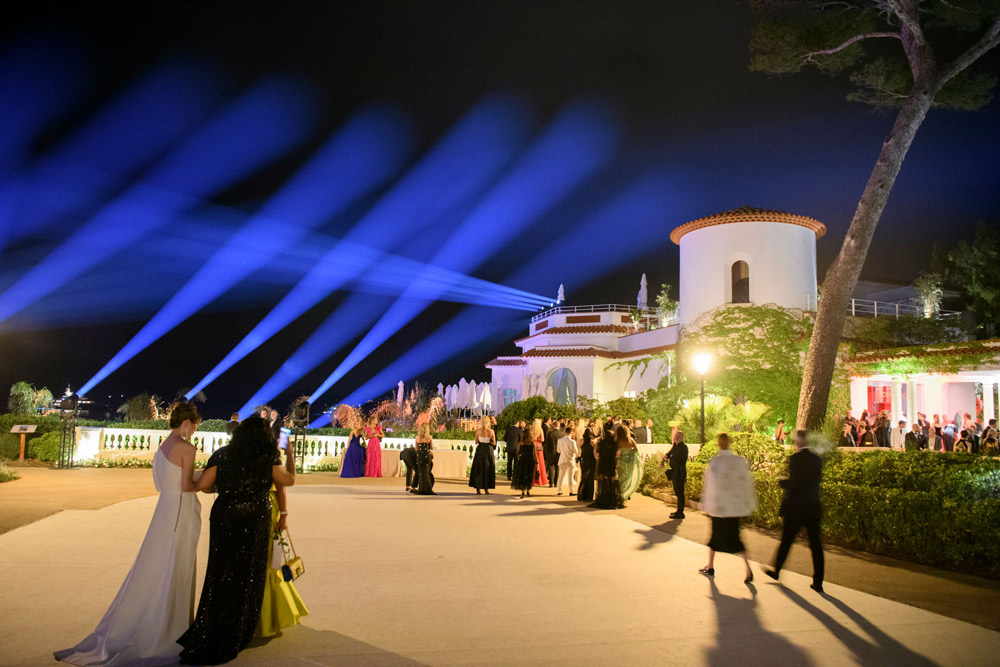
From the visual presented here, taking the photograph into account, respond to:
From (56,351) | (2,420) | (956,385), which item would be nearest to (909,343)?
(956,385)

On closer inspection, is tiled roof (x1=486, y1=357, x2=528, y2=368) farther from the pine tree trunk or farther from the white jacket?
the white jacket

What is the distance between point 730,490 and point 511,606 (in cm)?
284

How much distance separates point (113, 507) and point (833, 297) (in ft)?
42.3

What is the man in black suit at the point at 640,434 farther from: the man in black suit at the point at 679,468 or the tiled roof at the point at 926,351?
the tiled roof at the point at 926,351

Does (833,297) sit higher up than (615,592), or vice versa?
(833,297)

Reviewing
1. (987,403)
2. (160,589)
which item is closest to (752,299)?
(987,403)

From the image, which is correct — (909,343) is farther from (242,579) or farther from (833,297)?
(242,579)

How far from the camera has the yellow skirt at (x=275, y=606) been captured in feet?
15.4

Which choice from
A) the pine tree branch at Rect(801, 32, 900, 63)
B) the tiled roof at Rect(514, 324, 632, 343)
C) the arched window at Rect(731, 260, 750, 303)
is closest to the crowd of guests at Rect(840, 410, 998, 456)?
the arched window at Rect(731, 260, 750, 303)

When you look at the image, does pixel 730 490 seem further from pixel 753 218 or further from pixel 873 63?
pixel 753 218

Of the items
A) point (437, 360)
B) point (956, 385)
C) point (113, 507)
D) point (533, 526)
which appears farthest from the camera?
point (437, 360)

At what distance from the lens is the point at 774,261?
79.4 feet

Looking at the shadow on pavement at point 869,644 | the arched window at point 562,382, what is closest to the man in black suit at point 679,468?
the shadow on pavement at point 869,644

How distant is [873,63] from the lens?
→ 1411 centimetres
